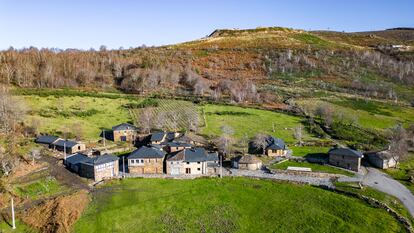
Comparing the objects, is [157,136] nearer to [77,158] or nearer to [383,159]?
[77,158]

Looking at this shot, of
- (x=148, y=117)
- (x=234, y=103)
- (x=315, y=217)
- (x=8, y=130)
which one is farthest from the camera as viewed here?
(x=234, y=103)

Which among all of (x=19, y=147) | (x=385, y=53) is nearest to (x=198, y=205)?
(x=19, y=147)

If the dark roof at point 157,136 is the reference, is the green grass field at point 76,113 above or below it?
above

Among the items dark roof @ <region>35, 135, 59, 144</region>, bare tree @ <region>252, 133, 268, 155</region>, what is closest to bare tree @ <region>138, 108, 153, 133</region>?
dark roof @ <region>35, 135, 59, 144</region>

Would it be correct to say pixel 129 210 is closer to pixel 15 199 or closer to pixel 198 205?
pixel 198 205

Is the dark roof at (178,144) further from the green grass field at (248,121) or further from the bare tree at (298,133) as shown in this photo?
the bare tree at (298,133)

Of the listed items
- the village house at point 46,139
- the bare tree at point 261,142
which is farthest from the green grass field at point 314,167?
the village house at point 46,139
